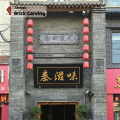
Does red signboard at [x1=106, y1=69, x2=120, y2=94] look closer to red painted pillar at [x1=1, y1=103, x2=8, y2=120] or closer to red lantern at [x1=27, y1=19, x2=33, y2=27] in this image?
red lantern at [x1=27, y1=19, x2=33, y2=27]

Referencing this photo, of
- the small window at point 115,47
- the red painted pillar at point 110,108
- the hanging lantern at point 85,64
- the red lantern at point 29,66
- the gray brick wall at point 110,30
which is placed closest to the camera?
the hanging lantern at point 85,64

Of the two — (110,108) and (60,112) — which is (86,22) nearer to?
(110,108)

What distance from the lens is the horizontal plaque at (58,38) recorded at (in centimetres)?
1162

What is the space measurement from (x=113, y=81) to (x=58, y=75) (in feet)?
8.66

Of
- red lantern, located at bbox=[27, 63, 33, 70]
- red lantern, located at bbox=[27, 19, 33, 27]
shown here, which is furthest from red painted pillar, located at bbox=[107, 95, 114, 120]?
red lantern, located at bbox=[27, 19, 33, 27]

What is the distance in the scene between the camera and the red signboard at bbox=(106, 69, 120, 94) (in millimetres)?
11328

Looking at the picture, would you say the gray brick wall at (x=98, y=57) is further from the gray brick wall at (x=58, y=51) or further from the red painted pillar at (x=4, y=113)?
the red painted pillar at (x=4, y=113)

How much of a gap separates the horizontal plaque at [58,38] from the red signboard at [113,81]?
224 cm

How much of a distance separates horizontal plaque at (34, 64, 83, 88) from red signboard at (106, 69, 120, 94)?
132 centimetres

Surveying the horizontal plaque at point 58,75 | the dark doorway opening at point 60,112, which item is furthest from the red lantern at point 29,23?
the dark doorway opening at point 60,112

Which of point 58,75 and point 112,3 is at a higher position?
point 112,3

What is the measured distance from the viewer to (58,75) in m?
11.3

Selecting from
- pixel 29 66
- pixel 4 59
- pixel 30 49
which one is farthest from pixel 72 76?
pixel 4 59

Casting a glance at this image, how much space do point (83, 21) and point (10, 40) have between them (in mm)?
3500
